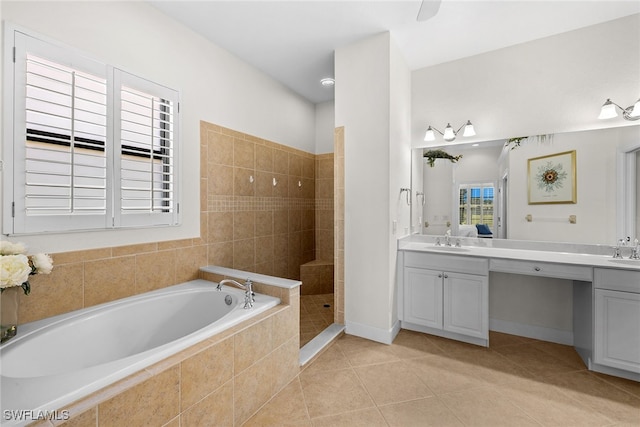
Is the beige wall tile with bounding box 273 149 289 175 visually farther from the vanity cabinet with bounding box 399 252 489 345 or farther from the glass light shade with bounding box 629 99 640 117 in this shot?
the glass light shade with bounding box 629 99 640 117

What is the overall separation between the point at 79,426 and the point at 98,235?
1231 millimetres

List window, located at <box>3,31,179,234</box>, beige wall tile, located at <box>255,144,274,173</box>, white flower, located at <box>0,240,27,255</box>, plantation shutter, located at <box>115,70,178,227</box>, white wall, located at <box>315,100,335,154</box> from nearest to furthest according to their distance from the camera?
white flower, located at <box>0,240,27,255</box> < window, located at <box>3,31,179,234</box> < plantation shutter, located at <box>115,70,178,227</box> < beige wall tile, located at <box>255,144,274,173</box> < white wall, located at <box>315,100,335,154</box>

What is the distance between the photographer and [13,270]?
128 centimetres

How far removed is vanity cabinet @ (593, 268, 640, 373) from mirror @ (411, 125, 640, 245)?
0.51 m

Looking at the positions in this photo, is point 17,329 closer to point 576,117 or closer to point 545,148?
point 545,148

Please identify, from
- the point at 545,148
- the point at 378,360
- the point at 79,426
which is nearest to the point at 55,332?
the point at 79,426

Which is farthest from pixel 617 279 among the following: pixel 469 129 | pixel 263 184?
pixel 263 184

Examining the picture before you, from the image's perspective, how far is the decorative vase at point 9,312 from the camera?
A: 1334 millimetres

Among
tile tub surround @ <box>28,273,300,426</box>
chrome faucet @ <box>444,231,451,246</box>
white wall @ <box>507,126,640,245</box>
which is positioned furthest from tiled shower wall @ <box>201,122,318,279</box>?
white wall @ <box>507,126,640,245</box>

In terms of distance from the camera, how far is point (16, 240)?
4.92 feet

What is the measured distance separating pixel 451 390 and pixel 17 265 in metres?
2.51

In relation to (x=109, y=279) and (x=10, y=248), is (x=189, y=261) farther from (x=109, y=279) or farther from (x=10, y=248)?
(x=10, y=248)

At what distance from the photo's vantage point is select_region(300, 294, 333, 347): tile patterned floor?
8.61 feet

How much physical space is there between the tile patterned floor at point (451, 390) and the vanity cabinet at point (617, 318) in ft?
0.57
